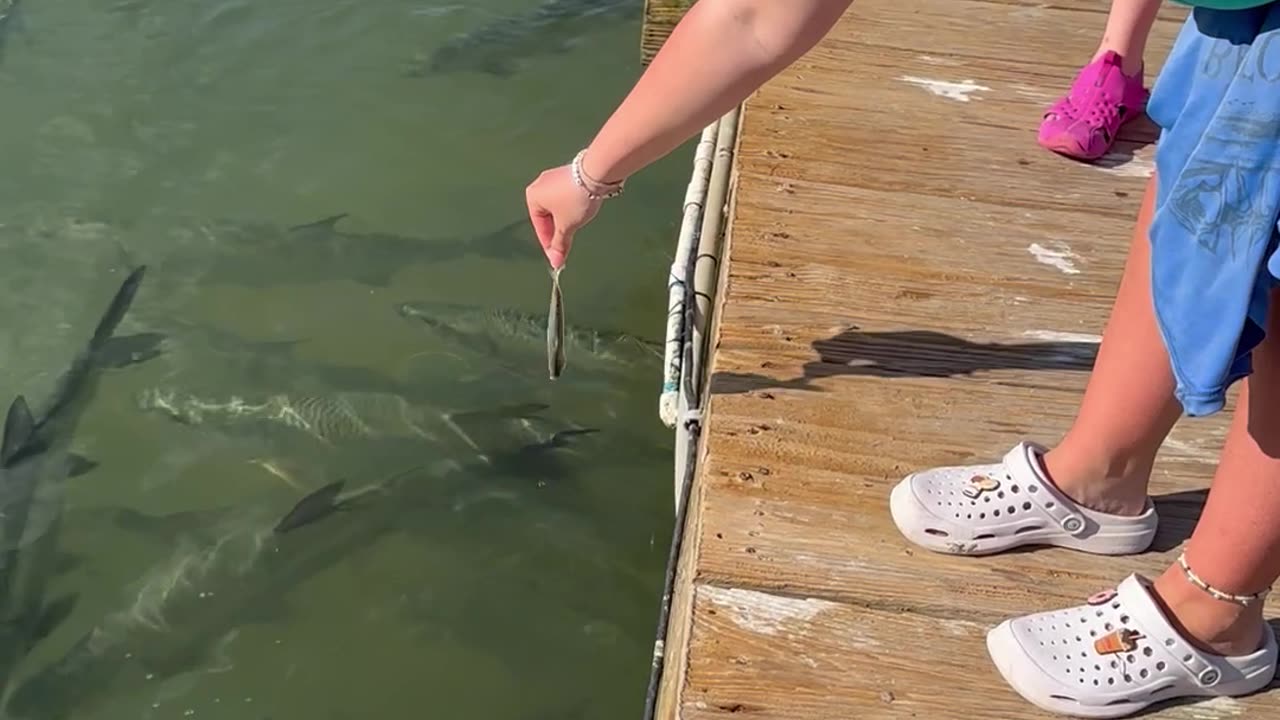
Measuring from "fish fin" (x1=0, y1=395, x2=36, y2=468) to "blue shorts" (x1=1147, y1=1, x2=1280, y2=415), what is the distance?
3294 millimetres

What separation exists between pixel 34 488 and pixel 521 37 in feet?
10.4

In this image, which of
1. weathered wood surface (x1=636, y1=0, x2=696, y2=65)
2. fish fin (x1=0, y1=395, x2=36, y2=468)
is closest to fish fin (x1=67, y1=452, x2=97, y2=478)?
fish fin (x1=0, y1=395, x2=36, y2=468)

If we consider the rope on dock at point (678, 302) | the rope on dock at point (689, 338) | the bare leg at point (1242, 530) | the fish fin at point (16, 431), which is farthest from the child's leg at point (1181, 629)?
the fish fin at point (16, 431)

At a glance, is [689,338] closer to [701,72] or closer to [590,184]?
[590,184]

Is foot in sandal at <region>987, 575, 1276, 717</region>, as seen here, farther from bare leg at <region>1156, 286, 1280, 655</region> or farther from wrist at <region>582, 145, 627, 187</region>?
wrist at <region>582, 145, 627, 187</region>

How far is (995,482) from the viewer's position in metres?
→ 2.05

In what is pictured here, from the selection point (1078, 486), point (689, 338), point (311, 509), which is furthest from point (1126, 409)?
point (311, 509)

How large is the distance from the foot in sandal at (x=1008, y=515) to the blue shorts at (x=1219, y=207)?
17.6 inches

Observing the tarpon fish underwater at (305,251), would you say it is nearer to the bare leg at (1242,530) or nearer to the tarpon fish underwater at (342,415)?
the tarpon fish underwater at (342,415)

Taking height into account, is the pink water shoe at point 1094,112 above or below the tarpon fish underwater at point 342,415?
above

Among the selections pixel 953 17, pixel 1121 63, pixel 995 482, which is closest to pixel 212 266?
pixel 953 17

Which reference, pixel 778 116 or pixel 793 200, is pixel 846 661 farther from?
pixel 778 116

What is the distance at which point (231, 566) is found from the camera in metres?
3.50

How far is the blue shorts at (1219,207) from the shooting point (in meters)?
1.51
